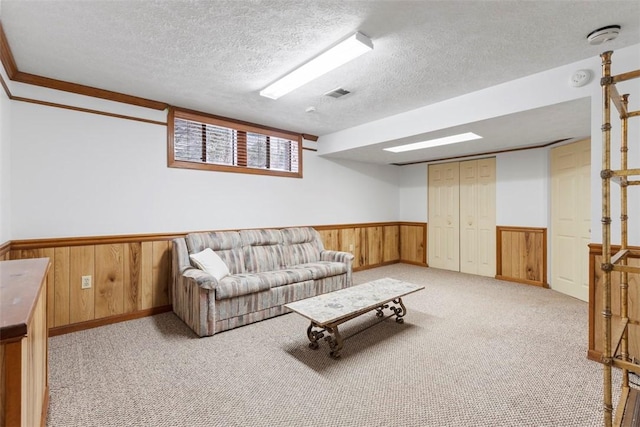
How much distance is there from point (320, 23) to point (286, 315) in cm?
280

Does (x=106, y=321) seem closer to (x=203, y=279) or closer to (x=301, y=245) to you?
(x=203, y=279)

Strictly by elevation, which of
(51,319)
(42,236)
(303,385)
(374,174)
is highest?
(374,174)

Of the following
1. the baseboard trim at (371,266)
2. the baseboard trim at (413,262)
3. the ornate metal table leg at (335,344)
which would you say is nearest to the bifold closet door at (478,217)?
the baseboard trim at (413,262)

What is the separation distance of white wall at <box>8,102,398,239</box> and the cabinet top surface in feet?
5.28

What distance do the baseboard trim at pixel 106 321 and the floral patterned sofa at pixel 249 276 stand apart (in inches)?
9.4

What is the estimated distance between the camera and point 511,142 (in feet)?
13.4

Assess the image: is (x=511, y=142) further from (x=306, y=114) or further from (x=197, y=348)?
(x=197, y=348)

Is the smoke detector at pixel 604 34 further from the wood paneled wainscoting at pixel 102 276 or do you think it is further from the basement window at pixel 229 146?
the wood paneled wainscoting at pixel 102 276

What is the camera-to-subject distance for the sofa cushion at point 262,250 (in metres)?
3.78

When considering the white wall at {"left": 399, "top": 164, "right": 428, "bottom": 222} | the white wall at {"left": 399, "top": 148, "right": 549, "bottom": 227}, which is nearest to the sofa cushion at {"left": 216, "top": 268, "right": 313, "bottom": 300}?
the white wall at {"left": 399, "top": 164, "right": 428, "bottom": 222}

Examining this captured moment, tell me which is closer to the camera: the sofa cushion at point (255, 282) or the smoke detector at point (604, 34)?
the smoke detector at point (604, 34)

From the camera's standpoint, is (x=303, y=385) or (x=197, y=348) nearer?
(x=303, y=385)

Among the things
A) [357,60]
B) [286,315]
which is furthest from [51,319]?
[357,60]

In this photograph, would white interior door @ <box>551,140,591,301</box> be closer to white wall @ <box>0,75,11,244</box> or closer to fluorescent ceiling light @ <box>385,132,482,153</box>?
fluorescent ceiling light @ <box>385,132,482,153</box>
